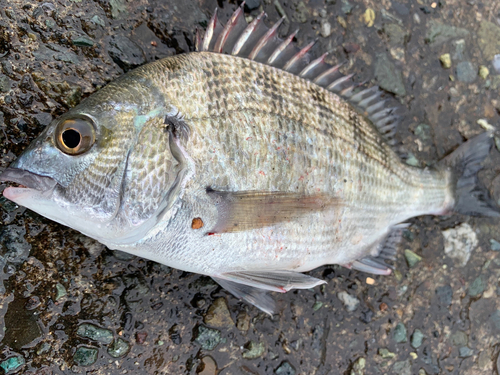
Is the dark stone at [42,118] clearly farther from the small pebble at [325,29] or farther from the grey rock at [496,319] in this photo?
the grey rock at [496,319]

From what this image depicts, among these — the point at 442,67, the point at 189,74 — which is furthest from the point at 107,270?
the point at 442,67

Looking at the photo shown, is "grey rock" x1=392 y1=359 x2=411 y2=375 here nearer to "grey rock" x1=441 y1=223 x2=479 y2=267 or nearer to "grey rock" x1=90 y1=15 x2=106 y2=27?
"grey rock" x1=441 y1=223 x2=479 y2=267

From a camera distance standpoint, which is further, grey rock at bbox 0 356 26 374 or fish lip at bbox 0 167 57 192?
grey rock at bbox 0 356 26 374

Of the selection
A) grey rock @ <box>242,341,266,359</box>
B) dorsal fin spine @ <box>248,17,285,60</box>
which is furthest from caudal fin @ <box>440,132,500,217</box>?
grey rock @ <box>242,341,266,359</box>

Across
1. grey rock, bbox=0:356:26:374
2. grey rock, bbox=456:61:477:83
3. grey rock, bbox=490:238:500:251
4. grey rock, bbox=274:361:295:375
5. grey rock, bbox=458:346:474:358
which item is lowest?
grey rock, bbox=274:361:295:375

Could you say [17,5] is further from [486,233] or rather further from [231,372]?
[486,233]

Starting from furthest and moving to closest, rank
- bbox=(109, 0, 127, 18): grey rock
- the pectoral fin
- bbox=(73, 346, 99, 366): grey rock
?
bbox=(109, 0, 127, 18): grey rock → bbox=(73, 346, 99, 366): grey rock → the pectoral fin
